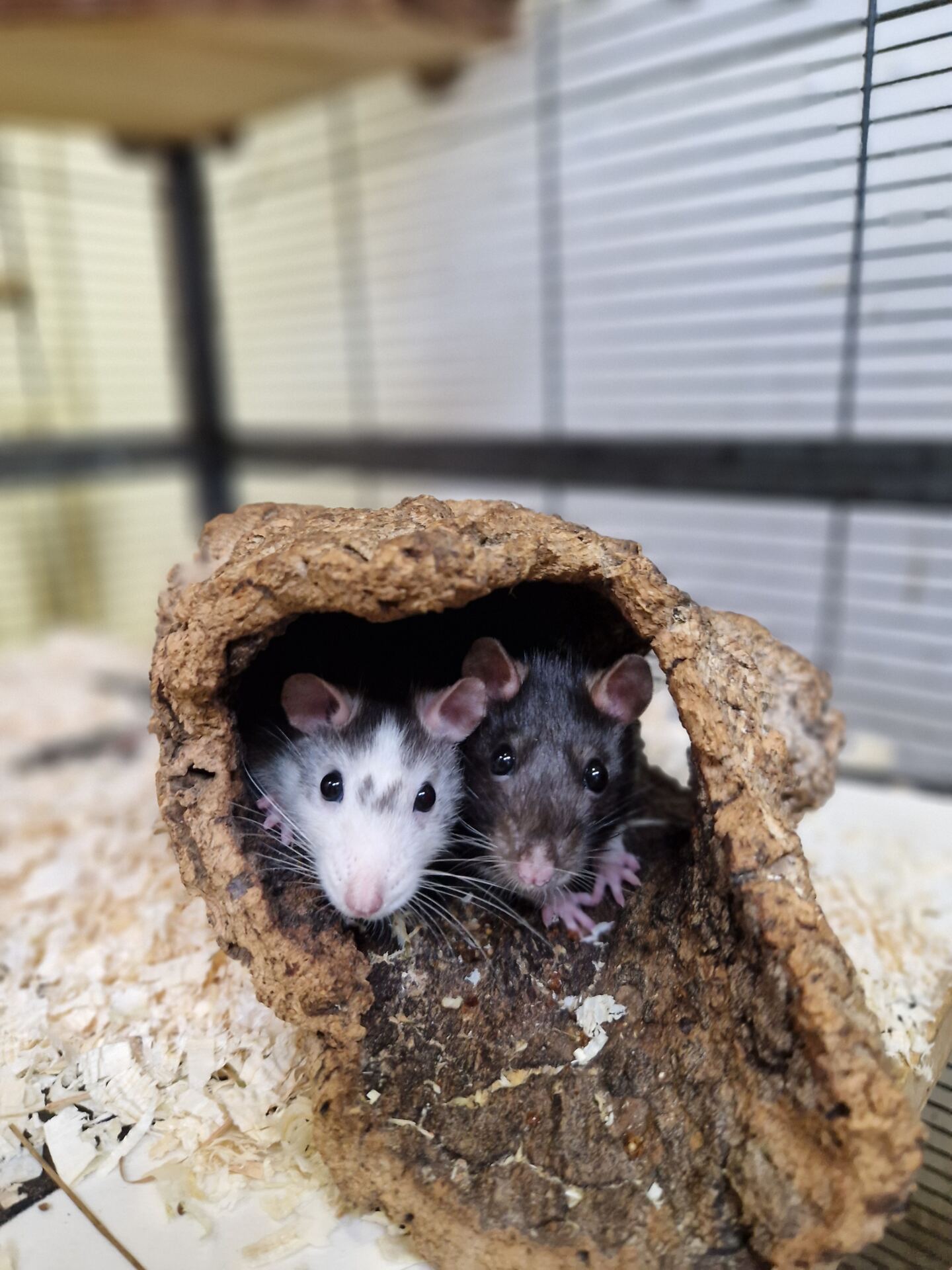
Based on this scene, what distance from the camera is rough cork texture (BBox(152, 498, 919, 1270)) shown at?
1.08 metres

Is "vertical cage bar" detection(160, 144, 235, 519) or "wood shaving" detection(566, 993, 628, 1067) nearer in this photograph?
"wood shaving" detection(566, 993, 628, 1067)

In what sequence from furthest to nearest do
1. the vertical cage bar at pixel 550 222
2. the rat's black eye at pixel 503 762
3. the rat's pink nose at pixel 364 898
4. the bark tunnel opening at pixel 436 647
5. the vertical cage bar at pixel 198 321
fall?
the vertical cage bar at pixel 198 321 → the vertical cage bar at pixel 550 222 → the bark tunnel opening at pixel 436 647 → the rat's black eye at pixel 503 762 → the rat's pink nose at pixel 364 898

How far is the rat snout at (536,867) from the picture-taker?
1400 mm

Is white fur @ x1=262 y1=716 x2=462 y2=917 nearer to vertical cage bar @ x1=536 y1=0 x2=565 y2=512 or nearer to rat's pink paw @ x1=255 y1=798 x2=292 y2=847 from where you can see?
rat's pink paw @ x1=255 y1=798 x2=292 y2=847

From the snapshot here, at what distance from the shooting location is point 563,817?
149cm

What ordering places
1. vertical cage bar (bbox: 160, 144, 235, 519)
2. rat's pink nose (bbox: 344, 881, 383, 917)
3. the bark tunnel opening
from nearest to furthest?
1. rat's pink nose (bbox: 344, 881, 383, 917)
2. the bark tunnel opening
3. vertical cage bar (bbox: 160, 144, 235, 519)

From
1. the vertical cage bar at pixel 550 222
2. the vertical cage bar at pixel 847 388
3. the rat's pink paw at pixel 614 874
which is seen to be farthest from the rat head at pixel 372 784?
the vertical cage bar at pixel 550 222

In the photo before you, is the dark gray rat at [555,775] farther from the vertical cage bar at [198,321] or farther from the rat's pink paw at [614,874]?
the vertical cage bar at [198,321]

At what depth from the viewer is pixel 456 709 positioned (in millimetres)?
1586

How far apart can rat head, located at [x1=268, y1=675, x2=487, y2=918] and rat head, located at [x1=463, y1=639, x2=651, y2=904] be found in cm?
5

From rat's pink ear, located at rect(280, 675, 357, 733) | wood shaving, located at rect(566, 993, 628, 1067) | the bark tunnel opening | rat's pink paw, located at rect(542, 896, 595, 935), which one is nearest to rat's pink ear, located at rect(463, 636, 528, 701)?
the bark tunnel opening

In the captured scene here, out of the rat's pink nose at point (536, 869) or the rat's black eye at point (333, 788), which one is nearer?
the rat's pink nose at point (536, 869)

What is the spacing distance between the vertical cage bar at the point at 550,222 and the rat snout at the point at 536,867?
7.61 feet

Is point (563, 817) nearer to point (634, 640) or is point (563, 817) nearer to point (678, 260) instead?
point (634, 640)
